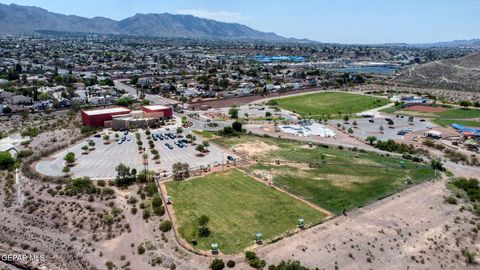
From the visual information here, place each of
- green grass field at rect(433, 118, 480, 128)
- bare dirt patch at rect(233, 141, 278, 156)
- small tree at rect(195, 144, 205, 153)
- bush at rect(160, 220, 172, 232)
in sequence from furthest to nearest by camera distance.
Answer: green grass field at rect(433, 118, 480, 128)
bare dirt patch at rect(233, 141, 278, 156)
small tree at rect(195, 144, 205, 153)
bush at rect(160, 220, 172, 232)

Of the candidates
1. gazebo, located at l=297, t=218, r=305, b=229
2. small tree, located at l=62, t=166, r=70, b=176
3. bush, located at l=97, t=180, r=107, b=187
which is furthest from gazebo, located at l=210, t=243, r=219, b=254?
small tree, located at l=62, t=166, r=70, b=176

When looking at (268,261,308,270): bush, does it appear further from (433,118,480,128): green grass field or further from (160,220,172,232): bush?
(433,118,480,128): green grass field

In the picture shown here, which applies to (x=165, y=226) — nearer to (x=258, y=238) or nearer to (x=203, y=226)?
(x=203, y=226)

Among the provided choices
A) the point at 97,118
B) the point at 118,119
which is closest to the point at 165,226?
the point at 118,119

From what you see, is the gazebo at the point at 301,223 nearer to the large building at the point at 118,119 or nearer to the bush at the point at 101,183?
the bush at the point at 101,183

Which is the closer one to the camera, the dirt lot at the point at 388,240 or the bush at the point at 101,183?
the dirt lot at the point at 388,240

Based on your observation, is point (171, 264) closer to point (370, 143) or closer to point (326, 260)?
point (326, 260)

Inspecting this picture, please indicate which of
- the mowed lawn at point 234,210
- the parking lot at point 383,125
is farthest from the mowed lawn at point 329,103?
the mowed lawn at point 234,210
